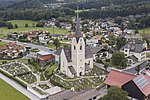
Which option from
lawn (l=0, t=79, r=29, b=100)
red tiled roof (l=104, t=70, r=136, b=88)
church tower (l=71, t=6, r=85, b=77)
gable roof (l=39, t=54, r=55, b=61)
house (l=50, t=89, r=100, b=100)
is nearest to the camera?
house (l=50, t=89, r=100, b=100)

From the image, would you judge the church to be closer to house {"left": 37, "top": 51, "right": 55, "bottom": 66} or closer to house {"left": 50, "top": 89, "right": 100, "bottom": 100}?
house {"left": 37, "top": 51, "right": 55, "bottom": 66}

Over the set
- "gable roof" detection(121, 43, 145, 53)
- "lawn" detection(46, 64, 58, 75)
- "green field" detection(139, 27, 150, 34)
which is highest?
"gable roof" detection(121, 43, 145, 53)

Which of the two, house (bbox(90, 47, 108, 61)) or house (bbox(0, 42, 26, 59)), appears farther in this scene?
house (bbox(0, 42, 26, 59))

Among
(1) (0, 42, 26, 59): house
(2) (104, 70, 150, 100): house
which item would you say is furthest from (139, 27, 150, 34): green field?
(2) (104, 70, 150, 100): house

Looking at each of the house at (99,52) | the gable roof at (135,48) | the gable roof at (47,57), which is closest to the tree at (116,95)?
the house at (99,52)

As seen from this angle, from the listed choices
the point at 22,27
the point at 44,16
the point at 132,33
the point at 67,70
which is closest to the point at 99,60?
the point at 67,70

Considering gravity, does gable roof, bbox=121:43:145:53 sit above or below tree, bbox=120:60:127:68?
above

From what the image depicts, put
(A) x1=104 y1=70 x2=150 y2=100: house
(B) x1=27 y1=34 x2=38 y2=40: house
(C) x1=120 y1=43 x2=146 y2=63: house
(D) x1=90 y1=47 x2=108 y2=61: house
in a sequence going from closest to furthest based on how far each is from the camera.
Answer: (A) x1=104 y1=70 x2=150 y2=100: house
(C) x1=120 y1=43 x2=146 y2=63: house
(D) x1=90 y1=47 x2=108 y2=61: house
(B) x1=27 y1=34 x2=38 y2=40: house

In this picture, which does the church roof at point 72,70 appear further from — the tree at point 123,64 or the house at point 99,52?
the house at point 99,52
